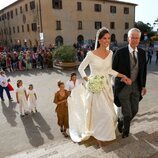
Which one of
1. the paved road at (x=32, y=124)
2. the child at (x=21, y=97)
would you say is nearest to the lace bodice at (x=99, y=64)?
the paved road at (x=32, y=124)

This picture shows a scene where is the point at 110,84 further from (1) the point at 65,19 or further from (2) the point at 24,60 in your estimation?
(1) the point at 65,19

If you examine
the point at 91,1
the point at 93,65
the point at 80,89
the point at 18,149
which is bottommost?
the point at 18,149

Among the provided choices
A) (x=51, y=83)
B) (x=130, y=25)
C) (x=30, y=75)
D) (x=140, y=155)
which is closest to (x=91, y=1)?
(x=130, y=25)

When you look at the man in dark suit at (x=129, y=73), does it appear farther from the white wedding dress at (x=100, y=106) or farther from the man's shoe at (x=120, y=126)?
the man's shoe at (x=120, y=126)

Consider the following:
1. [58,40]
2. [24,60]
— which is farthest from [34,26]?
[24,60]

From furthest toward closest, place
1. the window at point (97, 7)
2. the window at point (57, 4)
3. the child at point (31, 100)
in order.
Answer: the window at point (97, 7)
the window at point (57, 4)
the child at point (31, 100)

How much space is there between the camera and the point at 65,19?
118ft

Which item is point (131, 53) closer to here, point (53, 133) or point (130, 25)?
point (53, 133)

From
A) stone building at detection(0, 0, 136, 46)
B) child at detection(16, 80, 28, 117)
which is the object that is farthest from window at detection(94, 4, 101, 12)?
child at detection(16, 80, 28, 117)

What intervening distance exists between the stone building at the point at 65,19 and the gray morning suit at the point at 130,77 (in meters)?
28.1

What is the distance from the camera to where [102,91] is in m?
4.45

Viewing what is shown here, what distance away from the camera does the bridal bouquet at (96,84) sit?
14.4ft

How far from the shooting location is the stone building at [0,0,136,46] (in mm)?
34438

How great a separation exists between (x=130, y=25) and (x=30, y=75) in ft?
109
